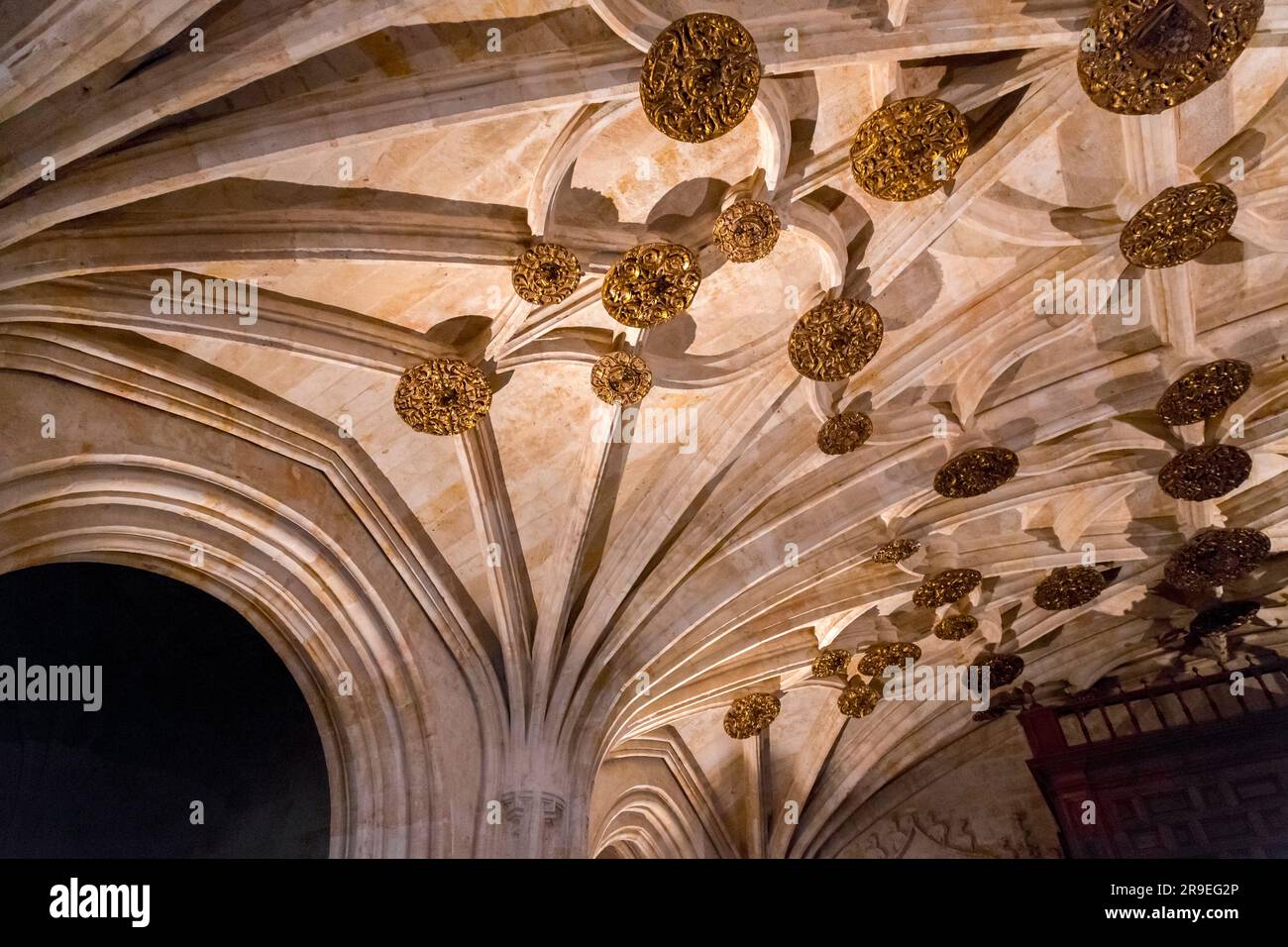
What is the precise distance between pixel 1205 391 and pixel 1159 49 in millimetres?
3532

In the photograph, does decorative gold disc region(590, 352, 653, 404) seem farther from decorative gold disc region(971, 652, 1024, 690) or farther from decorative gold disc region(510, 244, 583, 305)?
decorative gold disc region(971, 652, 1024, 690)

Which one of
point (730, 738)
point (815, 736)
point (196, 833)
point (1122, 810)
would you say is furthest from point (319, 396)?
Result: point (1122, 810)

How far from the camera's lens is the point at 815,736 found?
40.8 ft

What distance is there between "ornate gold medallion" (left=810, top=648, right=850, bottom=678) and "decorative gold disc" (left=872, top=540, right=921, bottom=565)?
1736 millimetres

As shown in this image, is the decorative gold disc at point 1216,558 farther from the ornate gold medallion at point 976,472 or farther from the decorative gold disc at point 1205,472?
the ornate gold medallion at point 976,472

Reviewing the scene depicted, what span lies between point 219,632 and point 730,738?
6664mm

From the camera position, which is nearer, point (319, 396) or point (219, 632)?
point (319, 396)

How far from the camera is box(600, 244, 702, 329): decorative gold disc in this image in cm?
585

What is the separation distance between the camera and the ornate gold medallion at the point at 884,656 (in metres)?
10.7

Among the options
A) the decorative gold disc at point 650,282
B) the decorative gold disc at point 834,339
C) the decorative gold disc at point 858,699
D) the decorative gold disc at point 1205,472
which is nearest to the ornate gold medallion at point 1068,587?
the decorative gold disc at point 1205,472

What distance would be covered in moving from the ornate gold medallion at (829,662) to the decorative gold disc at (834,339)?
4564 mm

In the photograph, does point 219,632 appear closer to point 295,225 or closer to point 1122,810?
point 295,225

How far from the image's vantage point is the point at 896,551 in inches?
354

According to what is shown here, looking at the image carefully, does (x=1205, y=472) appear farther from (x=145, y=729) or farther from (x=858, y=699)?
(x=145, y=729)
